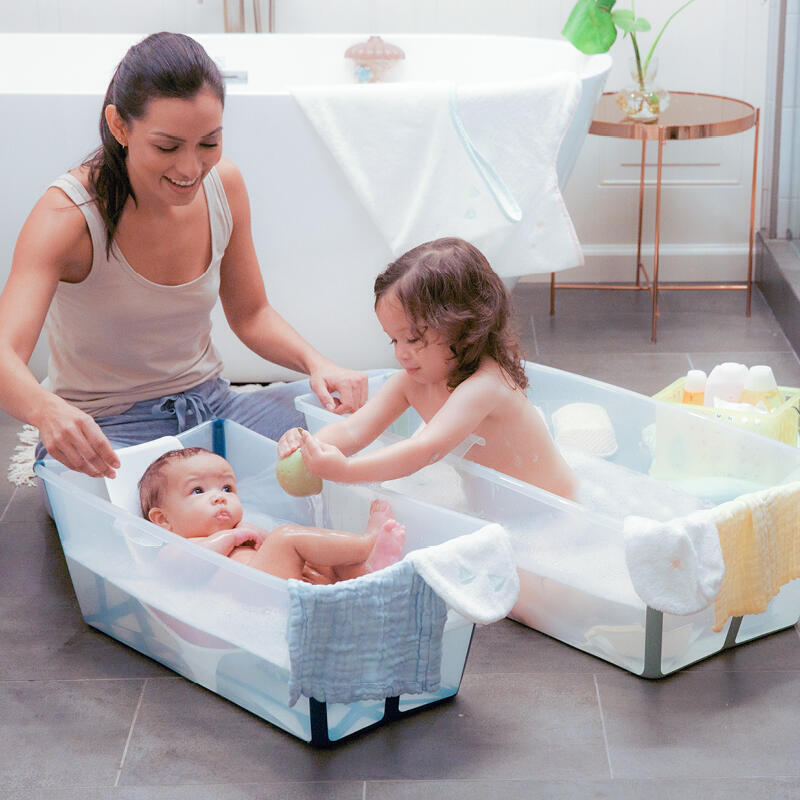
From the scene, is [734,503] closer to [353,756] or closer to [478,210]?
[353,756]

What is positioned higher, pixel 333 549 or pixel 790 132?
pixel 790 132

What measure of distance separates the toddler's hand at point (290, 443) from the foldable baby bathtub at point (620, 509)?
0.49ft

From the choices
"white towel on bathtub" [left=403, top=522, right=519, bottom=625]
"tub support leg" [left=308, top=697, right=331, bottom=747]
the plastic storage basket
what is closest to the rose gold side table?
the plastic storage basket

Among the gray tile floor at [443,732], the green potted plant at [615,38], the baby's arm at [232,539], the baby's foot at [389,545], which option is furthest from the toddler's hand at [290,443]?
the green potted plant at [615,38]

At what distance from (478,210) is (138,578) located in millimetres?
1141

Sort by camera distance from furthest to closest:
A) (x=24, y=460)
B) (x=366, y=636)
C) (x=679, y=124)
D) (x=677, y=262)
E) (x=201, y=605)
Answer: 1. (x=677, y=262)
2. (x=679, y=124)
3. (x=24, y=460)
4. (x=201, y=605)
5. (x=366, y=636)

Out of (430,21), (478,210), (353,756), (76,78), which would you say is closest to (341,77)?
(430,21)

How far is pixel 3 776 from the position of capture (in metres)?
1.37

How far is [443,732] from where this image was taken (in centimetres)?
143

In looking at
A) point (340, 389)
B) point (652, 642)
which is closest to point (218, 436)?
point (340, 389)

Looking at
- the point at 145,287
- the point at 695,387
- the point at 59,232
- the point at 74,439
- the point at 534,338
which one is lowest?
the point at 534,338

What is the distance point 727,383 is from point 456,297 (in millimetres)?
721

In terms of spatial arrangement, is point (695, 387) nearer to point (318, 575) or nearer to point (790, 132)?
point (318, 575)

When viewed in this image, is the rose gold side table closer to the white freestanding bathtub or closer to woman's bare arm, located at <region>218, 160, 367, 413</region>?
the white freestanding bathtub
